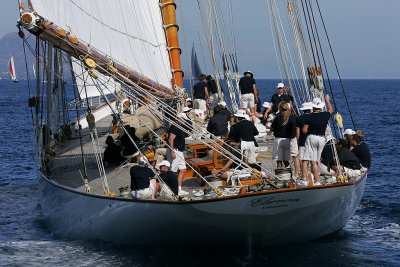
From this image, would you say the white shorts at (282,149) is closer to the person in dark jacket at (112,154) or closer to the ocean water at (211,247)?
the ocean water at (211,247)

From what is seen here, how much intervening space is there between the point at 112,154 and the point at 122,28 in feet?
12.4

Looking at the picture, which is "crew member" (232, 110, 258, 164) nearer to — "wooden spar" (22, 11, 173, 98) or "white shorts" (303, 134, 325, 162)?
"white shorts" (303, 134, 325, 162)

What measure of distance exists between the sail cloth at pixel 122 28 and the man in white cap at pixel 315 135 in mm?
5161

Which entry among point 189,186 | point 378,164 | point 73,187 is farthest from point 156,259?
point 378,164

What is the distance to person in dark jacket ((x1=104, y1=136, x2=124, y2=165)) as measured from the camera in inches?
779

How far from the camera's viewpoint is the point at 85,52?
1538 centimetres

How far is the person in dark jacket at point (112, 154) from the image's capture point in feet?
65.0

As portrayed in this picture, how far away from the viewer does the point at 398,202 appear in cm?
2217

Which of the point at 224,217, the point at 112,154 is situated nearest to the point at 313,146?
the point at 224,217

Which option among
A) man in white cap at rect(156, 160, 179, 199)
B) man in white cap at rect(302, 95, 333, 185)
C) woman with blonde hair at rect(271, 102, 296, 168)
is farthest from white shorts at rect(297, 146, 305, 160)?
man in white cap at rect(156, 160, 179, 199)

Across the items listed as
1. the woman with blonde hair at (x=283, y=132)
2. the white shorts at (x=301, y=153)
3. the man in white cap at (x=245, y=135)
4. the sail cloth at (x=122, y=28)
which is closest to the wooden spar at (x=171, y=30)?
the sail cloth at (x=122, y=28)

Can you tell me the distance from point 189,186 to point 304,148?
3.09 metres

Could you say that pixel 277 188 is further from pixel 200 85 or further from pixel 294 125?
pixel 200 85

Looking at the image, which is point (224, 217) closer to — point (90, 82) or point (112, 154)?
point (112, 154)
